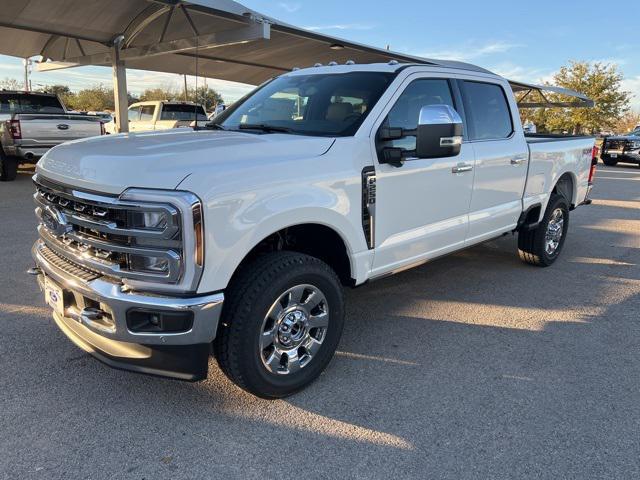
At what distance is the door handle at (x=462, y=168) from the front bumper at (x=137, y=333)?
2.31m

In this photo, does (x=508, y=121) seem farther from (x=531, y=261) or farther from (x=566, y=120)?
(x=566, y=120)

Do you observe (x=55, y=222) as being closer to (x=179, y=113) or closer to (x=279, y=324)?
(x=279, y=324)

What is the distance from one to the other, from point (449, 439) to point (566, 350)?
1.59 m

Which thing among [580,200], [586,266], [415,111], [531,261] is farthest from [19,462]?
[580,200]

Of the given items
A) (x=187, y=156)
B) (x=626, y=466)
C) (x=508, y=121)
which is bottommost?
(x=626, y=466)

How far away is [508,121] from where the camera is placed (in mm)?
5066

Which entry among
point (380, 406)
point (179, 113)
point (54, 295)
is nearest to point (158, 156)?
point (54, 295)

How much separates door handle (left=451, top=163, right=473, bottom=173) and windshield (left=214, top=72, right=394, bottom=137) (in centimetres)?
89

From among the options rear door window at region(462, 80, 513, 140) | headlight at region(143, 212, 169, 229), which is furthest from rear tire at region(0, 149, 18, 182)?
headlight at region(143, 212, 169, 229)

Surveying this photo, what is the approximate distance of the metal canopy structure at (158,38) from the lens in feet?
38.5

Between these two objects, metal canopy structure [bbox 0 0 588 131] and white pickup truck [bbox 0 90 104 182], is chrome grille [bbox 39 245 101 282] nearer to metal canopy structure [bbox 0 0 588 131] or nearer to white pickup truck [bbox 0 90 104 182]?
metal canopy structure [bbox 0 0 588 131]

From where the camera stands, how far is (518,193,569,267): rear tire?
5.77 metres

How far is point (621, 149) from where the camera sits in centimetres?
2161

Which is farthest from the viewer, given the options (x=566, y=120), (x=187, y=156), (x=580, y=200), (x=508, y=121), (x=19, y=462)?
(x=566, y=120)
